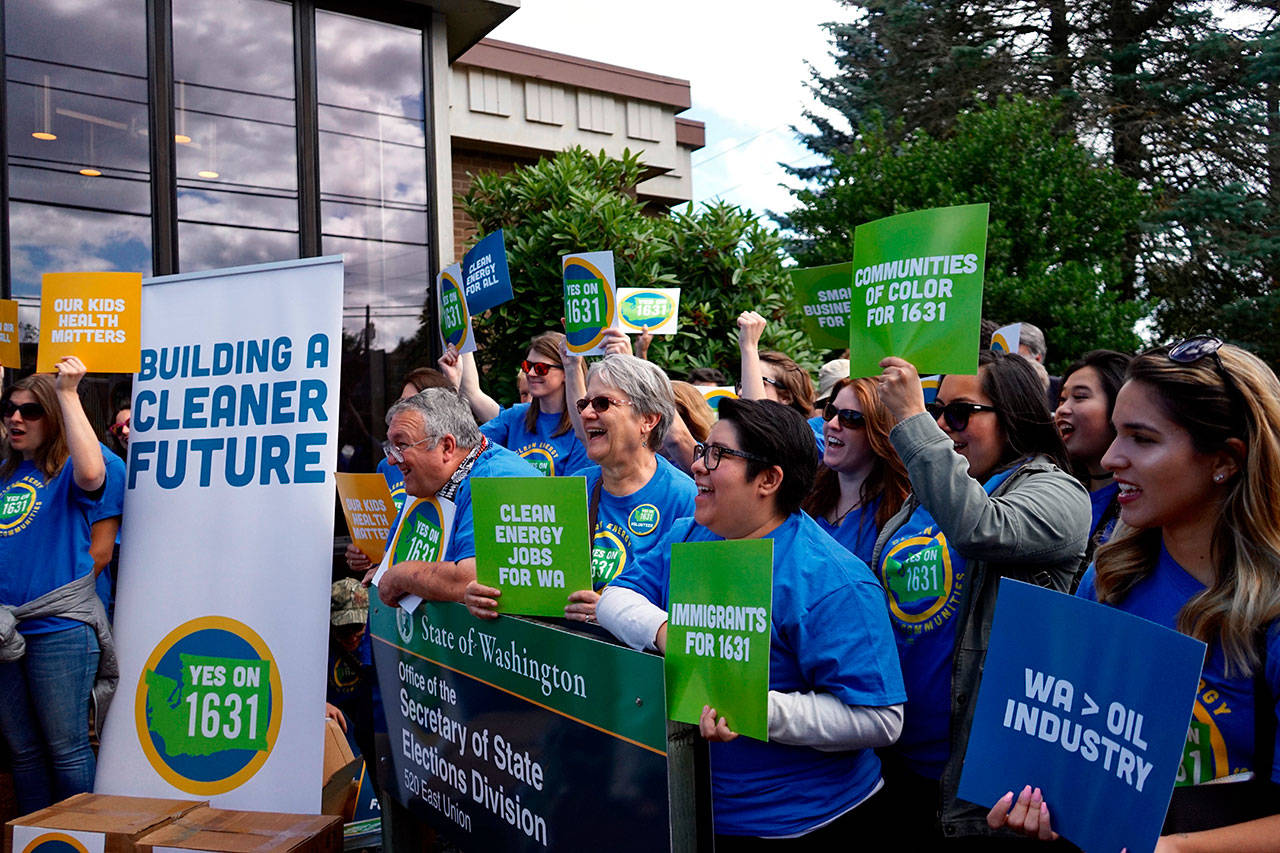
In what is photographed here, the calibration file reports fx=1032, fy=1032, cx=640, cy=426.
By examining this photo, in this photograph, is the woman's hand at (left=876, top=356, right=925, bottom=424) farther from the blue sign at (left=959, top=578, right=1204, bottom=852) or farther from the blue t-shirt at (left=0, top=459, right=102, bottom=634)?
the blue t-shirt at (left=0, top=459, right=102, bottom=634)

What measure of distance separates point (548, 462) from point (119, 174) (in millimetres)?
4354

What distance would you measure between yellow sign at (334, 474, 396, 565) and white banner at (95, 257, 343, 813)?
41 cm

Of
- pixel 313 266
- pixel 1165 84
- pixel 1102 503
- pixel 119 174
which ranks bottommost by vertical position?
→ pixel 1102 503

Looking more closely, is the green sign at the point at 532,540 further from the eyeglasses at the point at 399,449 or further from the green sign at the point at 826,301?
the green sign at the point at 826,301

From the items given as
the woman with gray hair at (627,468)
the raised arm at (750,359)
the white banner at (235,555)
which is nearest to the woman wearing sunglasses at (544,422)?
the raised arm at (750,359)

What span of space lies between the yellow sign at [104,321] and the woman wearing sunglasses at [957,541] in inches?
111

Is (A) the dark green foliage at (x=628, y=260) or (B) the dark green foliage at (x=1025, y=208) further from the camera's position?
(B) the dark green foliage at (x=1025, y=208)

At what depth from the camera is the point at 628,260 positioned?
8.87 metres

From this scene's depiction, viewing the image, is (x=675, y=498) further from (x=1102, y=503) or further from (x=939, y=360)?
(x=1102, y=503)

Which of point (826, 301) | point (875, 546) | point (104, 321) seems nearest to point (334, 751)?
point (104, 321)

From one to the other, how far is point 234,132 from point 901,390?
6488mm

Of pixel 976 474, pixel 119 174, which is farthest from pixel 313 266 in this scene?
pixel 119 174

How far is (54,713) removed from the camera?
4.02 m

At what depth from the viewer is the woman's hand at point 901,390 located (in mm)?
2516
